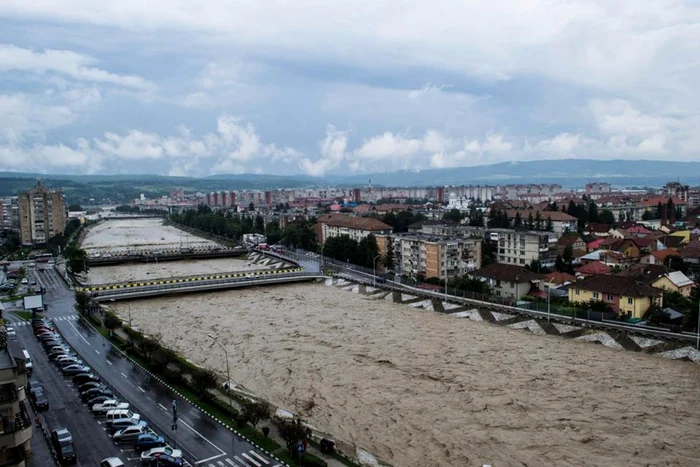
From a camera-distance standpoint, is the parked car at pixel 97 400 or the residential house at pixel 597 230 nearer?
the parked car at pixel 97 400

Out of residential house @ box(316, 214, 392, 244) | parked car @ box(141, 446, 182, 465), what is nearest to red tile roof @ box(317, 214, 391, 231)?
residential house @ box(316, 214, 392, 244)

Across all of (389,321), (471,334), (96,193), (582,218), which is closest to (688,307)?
(471,334)

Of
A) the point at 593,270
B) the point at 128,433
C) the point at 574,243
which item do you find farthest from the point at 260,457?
the point at 574,243

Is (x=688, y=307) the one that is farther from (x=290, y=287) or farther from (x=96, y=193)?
(x=96, y=193)

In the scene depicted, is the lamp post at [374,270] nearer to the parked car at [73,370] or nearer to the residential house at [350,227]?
the residential house at [350,227]

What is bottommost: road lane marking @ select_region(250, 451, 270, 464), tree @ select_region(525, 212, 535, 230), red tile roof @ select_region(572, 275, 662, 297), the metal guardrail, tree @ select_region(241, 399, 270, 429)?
the metal guardrail

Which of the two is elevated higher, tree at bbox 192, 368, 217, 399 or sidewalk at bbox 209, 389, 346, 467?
tree at bbox 192, 368, 217, 399

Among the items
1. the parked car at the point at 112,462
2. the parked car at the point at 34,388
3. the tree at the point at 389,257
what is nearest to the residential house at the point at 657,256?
the tree at the point at 389,257

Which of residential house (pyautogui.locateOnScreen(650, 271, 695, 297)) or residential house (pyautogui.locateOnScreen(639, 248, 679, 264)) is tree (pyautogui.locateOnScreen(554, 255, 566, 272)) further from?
residential house (pyautogui.locateOnScreen(650, 271, 695, 297))
